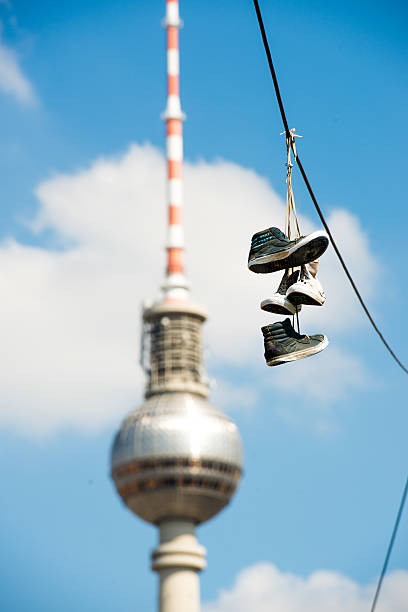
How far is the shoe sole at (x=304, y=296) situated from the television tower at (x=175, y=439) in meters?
79.5

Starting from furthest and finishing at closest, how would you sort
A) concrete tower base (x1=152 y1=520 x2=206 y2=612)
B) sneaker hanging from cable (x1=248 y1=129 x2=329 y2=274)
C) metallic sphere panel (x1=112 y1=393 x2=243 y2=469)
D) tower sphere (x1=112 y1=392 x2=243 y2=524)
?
concrete tower base (x1=152 y1=520 x2=206 y2=612) < metallic sphere panel (x1=112 y1=393 x2=243 y2=469) < tower sphere (x1=112 y1=392 x2=243 y2=524) < sneaker hanging from cable (x1=248 y1=129 x2=329 y2=274)

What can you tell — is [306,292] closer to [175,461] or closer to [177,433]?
[175,461]

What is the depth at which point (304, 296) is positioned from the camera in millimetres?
21375

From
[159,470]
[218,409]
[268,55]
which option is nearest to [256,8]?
[268,55]

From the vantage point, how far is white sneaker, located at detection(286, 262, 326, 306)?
21.3 metres

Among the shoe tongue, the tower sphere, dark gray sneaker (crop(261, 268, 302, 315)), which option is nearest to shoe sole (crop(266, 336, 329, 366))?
dark gray sneaker (crop(261, 268, 302, 315))

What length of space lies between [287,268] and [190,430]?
8109 centimetres

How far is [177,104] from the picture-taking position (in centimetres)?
10925

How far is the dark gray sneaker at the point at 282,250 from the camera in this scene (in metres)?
21.2

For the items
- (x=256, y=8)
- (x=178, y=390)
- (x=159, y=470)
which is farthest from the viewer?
(x=178, y=390)

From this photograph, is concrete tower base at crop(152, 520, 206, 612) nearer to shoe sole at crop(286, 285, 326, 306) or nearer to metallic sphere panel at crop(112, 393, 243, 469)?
metallic sphere panel at crop(112, 393, 243, 469)

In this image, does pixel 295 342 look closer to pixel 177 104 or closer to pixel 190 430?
pixel 190 430

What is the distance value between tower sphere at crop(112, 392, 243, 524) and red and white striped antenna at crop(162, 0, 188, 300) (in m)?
13.4

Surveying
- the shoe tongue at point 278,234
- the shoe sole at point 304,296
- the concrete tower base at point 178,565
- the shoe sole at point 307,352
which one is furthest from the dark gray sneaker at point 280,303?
the concrete tower base at point 178,565
